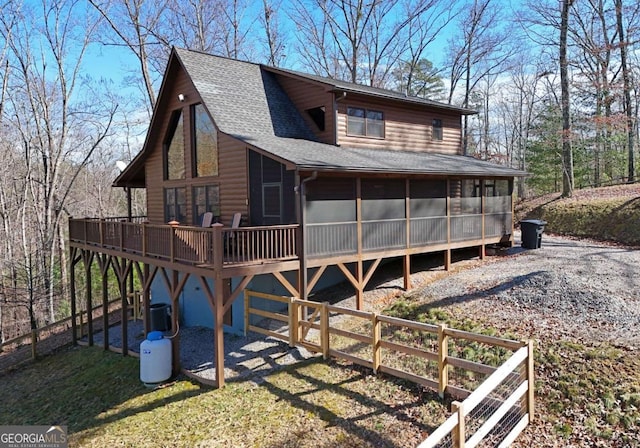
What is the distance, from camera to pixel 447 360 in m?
6.87

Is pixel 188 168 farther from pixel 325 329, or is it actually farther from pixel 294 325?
pixel 325 329

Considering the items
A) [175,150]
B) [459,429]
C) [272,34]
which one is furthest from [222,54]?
[459,429]

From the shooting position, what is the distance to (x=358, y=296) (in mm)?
11539

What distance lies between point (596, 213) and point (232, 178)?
1569cm

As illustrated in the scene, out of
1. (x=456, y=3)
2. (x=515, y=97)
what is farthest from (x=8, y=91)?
(x=515, y=97)

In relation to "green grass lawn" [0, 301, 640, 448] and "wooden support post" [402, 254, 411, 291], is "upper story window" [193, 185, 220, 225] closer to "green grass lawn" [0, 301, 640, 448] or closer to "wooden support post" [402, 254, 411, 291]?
"green grass lawn" [0, 301, 640, 448]

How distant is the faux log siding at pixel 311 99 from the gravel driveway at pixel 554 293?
565cm

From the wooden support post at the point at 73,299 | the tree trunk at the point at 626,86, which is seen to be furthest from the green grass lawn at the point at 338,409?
the tree trunk at the point at 626,86

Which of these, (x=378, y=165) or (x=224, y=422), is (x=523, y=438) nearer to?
(x=224, y=422)

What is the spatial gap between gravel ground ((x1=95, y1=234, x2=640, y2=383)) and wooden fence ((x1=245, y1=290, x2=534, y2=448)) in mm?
790

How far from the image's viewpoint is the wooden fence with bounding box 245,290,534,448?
18.0 feet

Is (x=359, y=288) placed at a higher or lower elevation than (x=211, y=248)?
lower

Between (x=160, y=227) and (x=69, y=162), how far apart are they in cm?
2063

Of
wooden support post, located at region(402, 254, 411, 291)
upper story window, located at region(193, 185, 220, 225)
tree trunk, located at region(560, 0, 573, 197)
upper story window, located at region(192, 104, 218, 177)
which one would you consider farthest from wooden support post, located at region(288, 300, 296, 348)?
tree trunk, located at region(560, 0, 573, 197)
